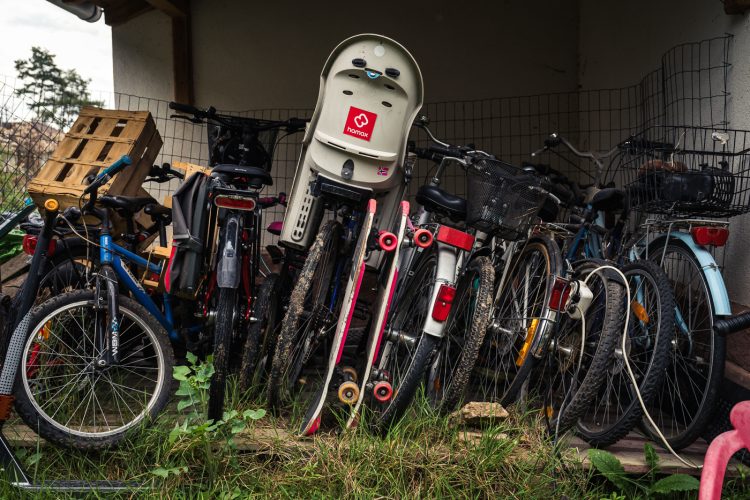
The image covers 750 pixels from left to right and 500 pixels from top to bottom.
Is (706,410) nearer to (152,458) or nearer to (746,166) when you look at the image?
(746,166)

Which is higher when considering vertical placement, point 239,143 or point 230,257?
point 239,143

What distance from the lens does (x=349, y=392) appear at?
8.89ft

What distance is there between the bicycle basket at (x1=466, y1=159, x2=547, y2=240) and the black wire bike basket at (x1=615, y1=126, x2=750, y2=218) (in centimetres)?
55

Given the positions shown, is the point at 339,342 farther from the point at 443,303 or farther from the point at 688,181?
the point at 688,181

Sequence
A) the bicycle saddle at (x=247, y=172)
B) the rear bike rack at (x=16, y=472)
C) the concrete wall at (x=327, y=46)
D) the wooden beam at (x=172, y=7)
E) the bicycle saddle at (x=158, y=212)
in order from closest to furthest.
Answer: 1. the rear bike rack at (x=16, y=472)
2. the bicycle saddle at (x=247, y=172)
3. the bicycle saddle at (x=158, y=212)
4. the wooden beam at (x=172, y=7)
5. the concrete wall at (x=327, y=46)

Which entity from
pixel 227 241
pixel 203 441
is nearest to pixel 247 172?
pixel 227 241

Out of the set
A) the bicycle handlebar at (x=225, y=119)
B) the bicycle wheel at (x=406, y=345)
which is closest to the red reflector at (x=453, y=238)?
the bicycle wheel at (x=406, y=345)

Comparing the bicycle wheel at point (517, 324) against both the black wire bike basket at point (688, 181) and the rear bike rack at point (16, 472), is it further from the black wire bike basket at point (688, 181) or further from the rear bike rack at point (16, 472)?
the rear bike rack at point (16, 472)

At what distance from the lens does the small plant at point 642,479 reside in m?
2.51

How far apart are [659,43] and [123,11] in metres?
4.63

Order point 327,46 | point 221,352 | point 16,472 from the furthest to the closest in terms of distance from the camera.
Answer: point 327,46, point 221,352, point 16,472

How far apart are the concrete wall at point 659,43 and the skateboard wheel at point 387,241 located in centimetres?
178

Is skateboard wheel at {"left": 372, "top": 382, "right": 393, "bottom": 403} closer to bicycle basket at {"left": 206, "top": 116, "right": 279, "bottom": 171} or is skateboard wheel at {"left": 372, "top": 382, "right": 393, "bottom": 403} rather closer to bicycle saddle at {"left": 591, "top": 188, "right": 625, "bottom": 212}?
bicycle saddle at {"left": 591, "top": 188, "right": 625, "bottom": 212}

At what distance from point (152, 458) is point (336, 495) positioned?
81 cm
